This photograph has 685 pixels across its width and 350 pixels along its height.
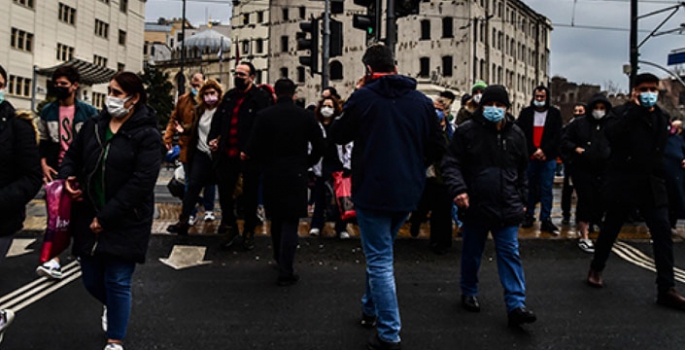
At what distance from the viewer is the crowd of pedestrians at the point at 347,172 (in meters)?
4.02

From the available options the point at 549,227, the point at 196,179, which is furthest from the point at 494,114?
the point at 549,227

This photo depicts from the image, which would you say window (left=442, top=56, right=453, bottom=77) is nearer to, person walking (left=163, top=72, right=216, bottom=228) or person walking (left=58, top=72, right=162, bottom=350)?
person walking (left=163, top=72, right=216, bottom=228)

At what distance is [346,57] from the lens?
62.4 meters

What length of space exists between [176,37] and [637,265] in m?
109

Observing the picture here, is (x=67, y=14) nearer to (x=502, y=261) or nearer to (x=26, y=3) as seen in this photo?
(x=26, y=3)

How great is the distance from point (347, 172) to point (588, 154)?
316 cm

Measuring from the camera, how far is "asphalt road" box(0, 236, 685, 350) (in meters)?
4.46

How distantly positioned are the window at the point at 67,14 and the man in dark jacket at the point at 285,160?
45168mm

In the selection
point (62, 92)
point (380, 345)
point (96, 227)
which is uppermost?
point (62, 92)

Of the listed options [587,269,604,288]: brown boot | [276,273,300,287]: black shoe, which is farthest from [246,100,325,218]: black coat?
[587,269,604,288]: brown boot

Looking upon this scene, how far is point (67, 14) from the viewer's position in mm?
46469

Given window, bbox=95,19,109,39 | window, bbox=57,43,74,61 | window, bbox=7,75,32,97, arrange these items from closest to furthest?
window, bbox=7,75,32,97
window, bbox=57,43,74,61
window, bbox=95,19,109,39

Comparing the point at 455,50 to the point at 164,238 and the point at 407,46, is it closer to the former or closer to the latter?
the point at 407,46

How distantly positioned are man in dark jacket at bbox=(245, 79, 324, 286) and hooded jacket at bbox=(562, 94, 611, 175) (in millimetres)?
3843
